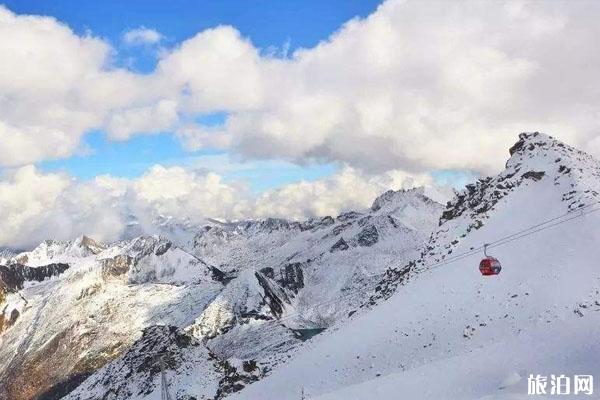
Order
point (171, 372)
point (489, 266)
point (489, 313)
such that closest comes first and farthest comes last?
point (489, 266)
point (489, 313)
point (171, 372)

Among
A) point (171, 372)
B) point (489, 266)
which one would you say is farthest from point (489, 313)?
point (171, 372)

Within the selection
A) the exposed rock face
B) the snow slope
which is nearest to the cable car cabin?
the snow slope

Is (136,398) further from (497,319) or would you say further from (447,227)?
(497,319)

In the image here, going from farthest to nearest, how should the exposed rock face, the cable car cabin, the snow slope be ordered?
the exposed rock face < the cable car cabin < the snow slope

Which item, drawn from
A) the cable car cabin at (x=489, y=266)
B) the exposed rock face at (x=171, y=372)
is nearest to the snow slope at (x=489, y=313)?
the cable car cabin at (x=489, y=266)

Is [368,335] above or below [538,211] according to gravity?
below

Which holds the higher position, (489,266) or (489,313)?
(489,266)

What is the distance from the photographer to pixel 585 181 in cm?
9088

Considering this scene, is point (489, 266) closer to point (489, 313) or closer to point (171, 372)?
point (489, 313)

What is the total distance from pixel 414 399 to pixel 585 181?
60916 mm

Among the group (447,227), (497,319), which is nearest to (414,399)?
(497,319)

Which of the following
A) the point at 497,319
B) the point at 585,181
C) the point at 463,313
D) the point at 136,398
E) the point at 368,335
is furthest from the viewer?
the point at 136,398

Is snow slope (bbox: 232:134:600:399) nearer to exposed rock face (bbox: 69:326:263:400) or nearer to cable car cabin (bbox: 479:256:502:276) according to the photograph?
cable car cabin (bbox: 479:256:502:276)

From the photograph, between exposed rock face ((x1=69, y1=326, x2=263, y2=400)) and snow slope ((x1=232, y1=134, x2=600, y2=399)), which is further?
exposed rock face ((x1=69, y1=326, x2=263, y2=400))
